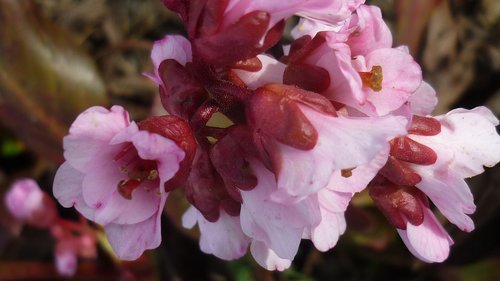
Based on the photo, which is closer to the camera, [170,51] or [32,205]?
[170,51]

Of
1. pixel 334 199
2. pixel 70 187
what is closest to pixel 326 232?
pixel 334 199

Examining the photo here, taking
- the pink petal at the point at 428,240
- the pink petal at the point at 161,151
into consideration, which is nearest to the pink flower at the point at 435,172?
the pink petal at the point at 428,240

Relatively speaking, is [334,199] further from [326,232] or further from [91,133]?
[91,133]

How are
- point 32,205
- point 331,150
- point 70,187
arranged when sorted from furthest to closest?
point 32,205 → point 70,187 → point 331,150

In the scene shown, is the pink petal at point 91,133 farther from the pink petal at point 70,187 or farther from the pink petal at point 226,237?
the pink petal at point 226,237

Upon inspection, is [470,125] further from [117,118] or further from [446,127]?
[117,118]

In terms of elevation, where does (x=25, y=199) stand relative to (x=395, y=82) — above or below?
below

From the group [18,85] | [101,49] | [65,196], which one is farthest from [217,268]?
[65,196]
